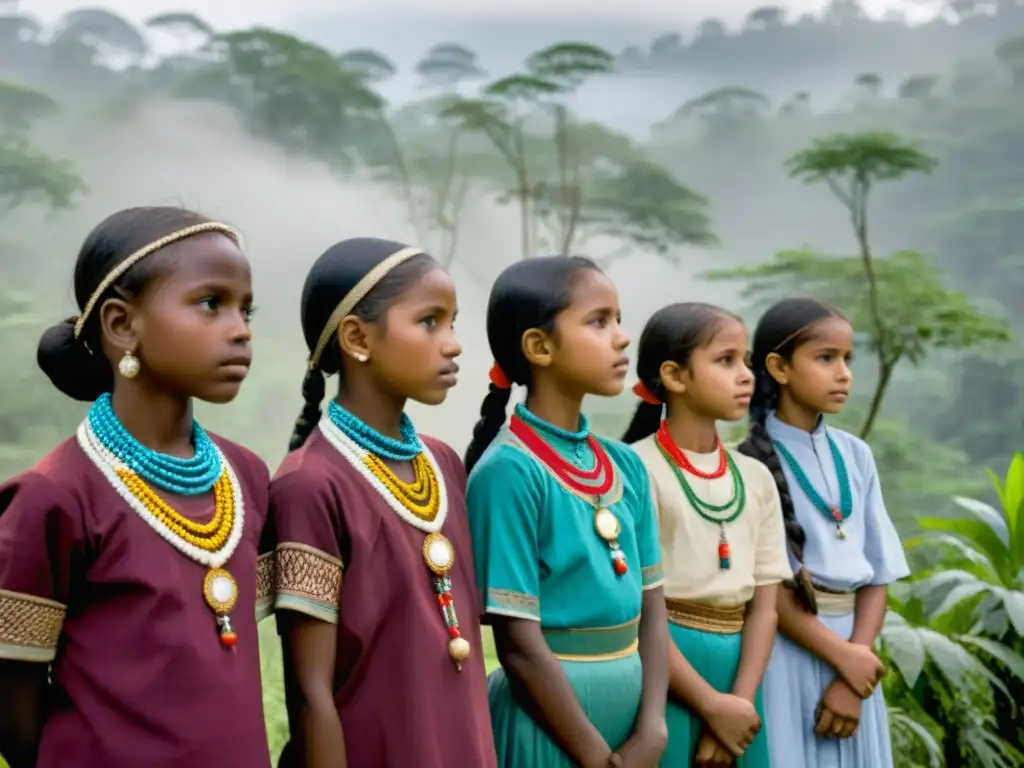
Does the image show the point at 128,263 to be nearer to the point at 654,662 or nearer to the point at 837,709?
the point at 654,662

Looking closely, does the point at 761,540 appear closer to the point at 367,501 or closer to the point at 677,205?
the point at 367,501

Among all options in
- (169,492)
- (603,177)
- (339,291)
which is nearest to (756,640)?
(339,291)

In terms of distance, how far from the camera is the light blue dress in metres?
3.11

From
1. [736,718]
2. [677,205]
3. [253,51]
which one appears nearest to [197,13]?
[253,51]

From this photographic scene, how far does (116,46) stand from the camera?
31.4 feet

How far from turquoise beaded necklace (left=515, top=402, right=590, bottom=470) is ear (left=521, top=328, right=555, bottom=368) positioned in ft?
0.34

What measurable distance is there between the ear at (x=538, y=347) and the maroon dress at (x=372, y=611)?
573 millimetres

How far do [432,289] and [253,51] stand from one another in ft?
27.3

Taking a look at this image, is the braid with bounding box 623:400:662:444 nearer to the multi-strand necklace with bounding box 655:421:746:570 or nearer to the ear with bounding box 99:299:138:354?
the multi-strand necklace with bounding box 655:421:746:570

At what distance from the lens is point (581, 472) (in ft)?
8.41

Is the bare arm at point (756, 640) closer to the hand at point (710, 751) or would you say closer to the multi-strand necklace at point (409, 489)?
the hand at point (710, 751)

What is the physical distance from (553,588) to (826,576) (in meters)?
1.03

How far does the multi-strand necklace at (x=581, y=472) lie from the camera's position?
251 centimetres

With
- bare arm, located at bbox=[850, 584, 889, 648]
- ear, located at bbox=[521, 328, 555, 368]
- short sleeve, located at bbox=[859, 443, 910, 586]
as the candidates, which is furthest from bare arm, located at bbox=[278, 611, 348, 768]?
short sleeve, located at bbox=[859, 443, 910, 586]
